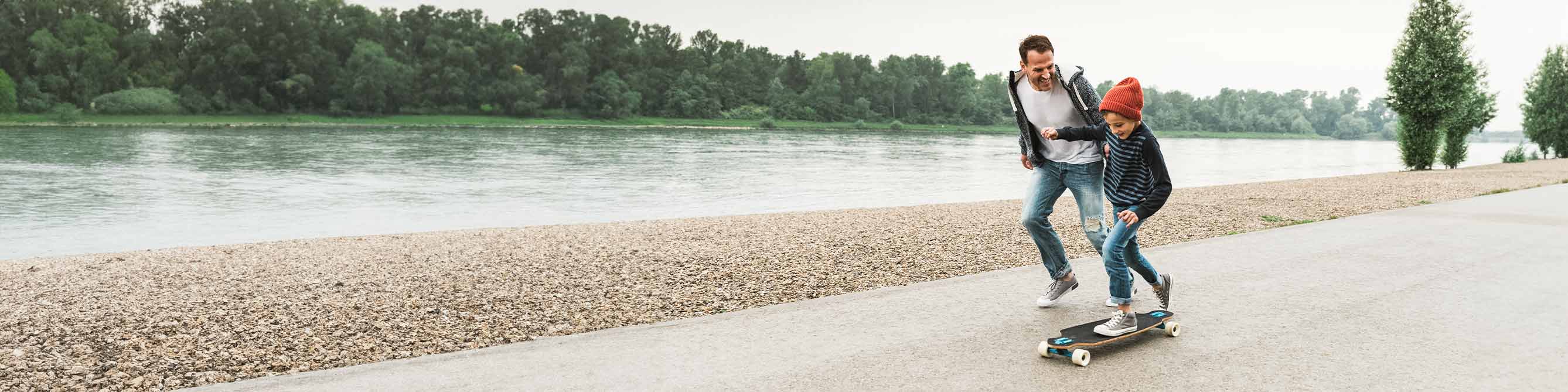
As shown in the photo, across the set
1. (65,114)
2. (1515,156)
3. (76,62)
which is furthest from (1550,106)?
(76,62)

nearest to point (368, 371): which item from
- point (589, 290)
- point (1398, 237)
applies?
point (589, 290)

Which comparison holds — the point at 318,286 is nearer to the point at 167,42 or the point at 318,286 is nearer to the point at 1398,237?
the point at 1398,237

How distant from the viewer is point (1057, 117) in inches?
190

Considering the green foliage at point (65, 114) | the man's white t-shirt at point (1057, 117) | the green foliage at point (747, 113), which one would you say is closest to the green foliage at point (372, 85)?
the green foliage at point (65, 114)

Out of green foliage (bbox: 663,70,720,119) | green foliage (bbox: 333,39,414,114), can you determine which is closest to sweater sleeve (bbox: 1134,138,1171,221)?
green foliage (bbox: 333,39,414,114)

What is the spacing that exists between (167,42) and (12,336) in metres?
106

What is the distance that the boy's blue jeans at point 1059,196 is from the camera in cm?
492

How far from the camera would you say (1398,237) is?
28.5ft

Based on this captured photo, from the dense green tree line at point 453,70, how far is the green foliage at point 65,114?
1.47 metres

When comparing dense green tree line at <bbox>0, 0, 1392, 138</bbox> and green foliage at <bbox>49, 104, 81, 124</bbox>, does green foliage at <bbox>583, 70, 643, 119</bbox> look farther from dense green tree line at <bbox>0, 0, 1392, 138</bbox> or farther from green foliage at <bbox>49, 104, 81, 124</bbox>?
green foliage at <bbox>49, 104, 81, 124</bbox>

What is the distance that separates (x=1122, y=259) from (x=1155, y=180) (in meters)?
0.53

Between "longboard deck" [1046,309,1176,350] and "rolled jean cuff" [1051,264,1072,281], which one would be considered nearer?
"longboard deck" [1046,309,1176,350]

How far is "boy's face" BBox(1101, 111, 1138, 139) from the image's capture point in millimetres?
4258

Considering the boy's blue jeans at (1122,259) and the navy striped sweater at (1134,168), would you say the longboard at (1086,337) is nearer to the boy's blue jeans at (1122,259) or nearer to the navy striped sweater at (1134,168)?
the boy's blue jeans at (1122,259)
